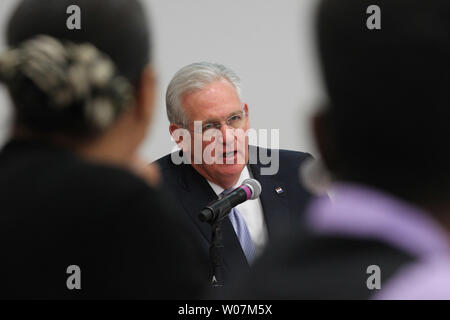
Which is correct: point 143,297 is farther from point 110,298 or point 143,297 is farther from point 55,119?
point 55,119

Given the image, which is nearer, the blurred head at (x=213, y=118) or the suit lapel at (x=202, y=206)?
the suit lapel at (x=202, y=206)

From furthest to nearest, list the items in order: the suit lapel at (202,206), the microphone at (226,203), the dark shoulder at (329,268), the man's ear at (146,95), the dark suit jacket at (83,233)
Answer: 1. the suit lapel at (202,206)
2. the microphone at (226,203)
3. the man's ear at (146,95)
4. the dark suit jacket at (83,233)
5. the dark shoulder at (329,268)

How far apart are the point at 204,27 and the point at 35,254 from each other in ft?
10.0

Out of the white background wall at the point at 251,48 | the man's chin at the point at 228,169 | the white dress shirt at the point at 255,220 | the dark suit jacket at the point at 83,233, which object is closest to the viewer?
the dark suit jacket at the point at 83,233

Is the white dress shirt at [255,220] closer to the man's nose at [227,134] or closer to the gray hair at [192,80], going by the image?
the man's nose at [227,134]

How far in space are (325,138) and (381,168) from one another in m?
0.07

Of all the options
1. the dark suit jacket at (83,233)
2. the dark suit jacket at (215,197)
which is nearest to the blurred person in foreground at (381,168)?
the dark suit jacket at (83,233)

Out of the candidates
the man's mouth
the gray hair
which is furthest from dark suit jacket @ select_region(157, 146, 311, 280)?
the gray hair

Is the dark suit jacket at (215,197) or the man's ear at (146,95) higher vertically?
the dark suit jacket at (215,197)

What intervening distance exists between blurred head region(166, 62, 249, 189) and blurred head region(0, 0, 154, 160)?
122 centimetres

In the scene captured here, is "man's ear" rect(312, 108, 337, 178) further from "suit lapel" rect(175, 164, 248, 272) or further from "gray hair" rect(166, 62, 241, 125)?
"gray hair" rect(166, 62, 241, 125)

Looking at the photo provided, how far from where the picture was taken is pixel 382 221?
536mm

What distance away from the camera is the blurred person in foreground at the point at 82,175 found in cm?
81

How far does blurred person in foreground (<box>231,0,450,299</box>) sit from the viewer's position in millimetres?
535
